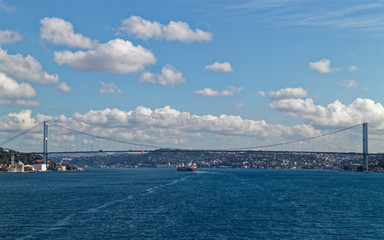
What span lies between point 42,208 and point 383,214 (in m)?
40.7

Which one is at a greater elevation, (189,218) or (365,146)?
(365,146)

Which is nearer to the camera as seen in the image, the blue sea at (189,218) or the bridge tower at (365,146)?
the blue sea at (189,218)

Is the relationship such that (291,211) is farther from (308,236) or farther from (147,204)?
(147,204)

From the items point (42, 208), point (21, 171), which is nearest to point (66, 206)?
point (42, 208)

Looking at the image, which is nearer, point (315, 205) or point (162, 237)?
point (162, 237)

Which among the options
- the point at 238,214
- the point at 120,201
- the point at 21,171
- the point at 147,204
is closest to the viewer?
the point at 238,214

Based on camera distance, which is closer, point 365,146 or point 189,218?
point 189,218

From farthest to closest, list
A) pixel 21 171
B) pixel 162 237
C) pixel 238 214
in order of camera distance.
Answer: pixel 21 171 → pixel 238 214 → pixel 162 237

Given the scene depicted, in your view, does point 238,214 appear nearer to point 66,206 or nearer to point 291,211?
point 291,211

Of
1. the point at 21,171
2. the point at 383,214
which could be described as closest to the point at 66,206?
the point at 383,214

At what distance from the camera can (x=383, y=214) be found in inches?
1778

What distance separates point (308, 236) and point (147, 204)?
2445cm

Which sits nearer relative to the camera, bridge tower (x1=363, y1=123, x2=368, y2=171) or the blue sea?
the blue sea

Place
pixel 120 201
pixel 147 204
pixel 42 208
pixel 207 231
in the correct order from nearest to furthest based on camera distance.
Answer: pixel 207 231
pixel 42 208
pixel 147 204
pixel 120 201
